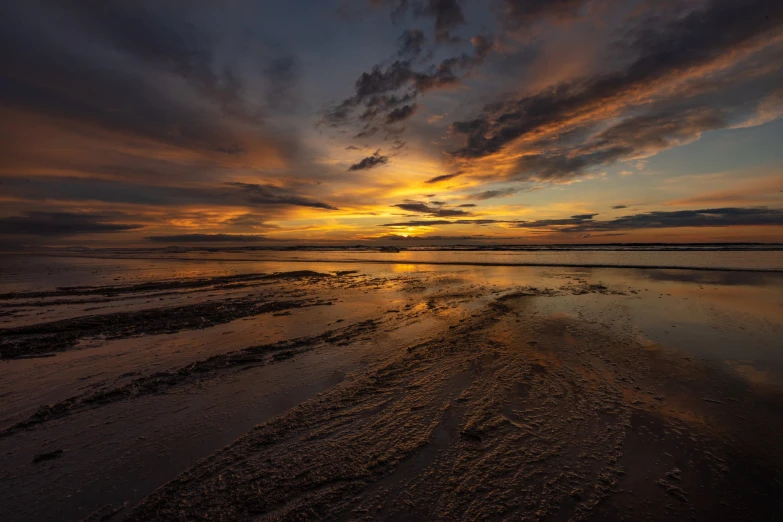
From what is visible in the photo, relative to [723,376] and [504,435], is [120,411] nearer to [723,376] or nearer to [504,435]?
[504,435]

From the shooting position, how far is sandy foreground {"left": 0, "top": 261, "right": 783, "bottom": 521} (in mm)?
3729

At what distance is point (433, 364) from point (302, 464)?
13.6 feet

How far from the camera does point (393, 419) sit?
5.38 meters

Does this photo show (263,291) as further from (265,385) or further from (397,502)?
(397,502)

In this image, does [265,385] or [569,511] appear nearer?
[569,511]

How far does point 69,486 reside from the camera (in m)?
3.95

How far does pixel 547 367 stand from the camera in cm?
→ 759

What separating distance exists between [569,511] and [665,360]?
6571 mm

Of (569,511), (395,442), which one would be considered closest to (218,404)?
(395,442)

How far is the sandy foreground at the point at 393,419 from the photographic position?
3.73 meters

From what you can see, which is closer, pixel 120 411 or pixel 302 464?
pixel 302 464

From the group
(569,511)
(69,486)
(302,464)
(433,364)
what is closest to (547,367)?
(433,364)

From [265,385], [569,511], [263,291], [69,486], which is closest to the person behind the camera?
[569,511]

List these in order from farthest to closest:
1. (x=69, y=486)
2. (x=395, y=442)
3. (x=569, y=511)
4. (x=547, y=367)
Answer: (x=547, y=367)
(x=395, y=442)
(x=69, y=486)
(x=569, y=511)
